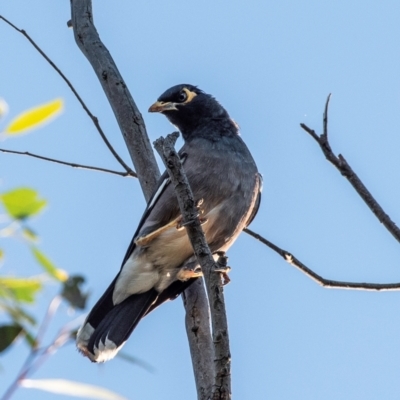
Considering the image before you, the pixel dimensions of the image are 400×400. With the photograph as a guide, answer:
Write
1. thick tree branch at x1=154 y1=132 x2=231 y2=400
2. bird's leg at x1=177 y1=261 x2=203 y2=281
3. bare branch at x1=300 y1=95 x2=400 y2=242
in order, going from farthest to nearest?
bird's leg at x1=177 y1=261 x2=203 y2=281 → thick tree branch at x1=154 y1=132 x2=231 y2=400 → bare branch at x1=300 y1=95 x2=400 y2=242

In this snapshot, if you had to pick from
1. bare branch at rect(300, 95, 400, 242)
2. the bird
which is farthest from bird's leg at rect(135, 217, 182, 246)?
bare branch at rect(300, 95, 400, 242)

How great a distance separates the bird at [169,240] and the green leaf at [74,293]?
8.50 ft

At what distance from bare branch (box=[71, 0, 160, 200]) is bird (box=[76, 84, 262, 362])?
0.13m

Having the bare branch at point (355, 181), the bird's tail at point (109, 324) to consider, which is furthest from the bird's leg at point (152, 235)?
the bare branch at point (355, 181)

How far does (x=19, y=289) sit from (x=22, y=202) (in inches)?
5.7

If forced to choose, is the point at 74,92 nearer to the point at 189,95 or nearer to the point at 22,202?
the point at 189,95

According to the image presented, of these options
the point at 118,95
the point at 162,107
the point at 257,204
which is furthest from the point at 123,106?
the point at 257,204

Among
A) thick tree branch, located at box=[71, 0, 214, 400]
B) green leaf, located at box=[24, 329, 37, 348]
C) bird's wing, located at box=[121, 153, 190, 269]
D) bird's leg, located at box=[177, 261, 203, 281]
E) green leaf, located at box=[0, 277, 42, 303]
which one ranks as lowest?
green leaf, located at box=[24, 329, 37, 348]

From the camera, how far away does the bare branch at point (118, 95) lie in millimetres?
4133

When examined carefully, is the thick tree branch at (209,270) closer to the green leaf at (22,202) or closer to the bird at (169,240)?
the bird at (169,240)

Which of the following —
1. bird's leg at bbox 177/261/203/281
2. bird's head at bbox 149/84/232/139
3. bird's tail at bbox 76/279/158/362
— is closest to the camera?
bird's tail at bbox 76/279/158/362

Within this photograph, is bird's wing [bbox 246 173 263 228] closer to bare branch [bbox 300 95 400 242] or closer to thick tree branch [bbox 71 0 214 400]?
thick tree branch [bbox 71 0 214 400]

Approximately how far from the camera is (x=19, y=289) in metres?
1.14

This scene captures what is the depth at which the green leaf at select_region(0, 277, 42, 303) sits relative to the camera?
3.70 feet
